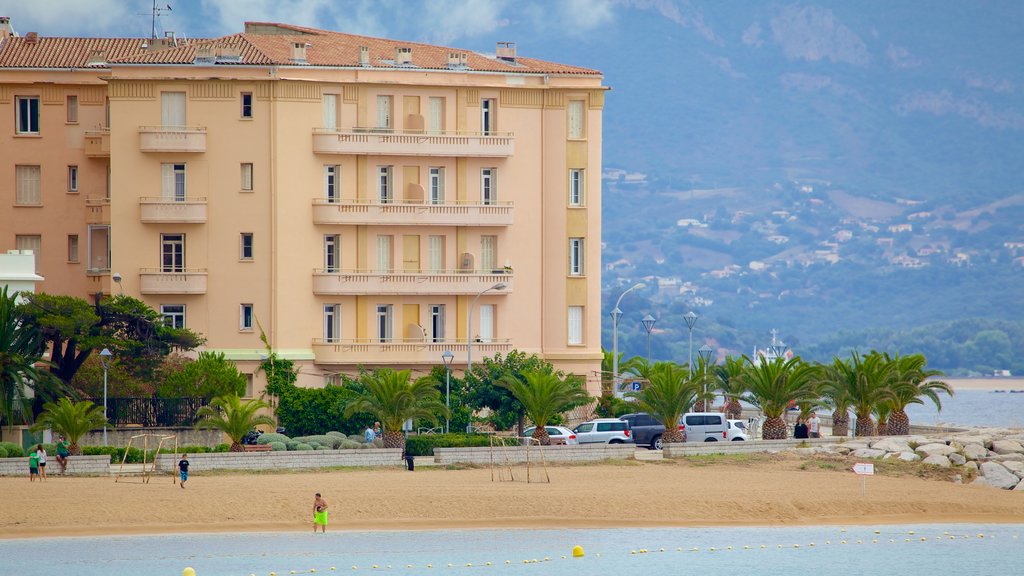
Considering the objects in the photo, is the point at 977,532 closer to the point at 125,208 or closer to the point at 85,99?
the point at 125,208

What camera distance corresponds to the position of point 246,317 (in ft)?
258

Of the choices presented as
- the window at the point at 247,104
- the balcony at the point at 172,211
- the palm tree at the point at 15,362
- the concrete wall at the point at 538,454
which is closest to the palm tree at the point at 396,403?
the concrete wall at the point at 538,454

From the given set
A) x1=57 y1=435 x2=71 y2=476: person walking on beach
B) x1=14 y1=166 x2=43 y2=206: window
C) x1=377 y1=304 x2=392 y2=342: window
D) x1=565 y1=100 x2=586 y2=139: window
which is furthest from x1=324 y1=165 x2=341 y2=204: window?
x1=57 y1=435 x2=71 y2=476: person walking on beach

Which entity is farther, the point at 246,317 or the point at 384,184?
the point at 384,184

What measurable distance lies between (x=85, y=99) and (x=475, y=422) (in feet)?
84.7

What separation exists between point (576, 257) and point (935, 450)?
837 inches

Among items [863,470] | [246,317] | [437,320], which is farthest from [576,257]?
[863,470]

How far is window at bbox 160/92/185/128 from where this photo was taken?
78.6 m

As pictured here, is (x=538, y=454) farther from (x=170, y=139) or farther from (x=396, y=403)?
(x=170, y=139)

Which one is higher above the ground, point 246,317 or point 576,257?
point 576,257

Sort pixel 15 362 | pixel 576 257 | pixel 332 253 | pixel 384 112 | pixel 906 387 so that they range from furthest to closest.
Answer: pixel 576 257, pixel 384 112, pixel 332 253, pixel 906 387, pixel 15 362

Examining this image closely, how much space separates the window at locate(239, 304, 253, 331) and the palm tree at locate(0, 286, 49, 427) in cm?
1438

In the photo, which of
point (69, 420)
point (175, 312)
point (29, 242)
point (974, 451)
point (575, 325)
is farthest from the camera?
point (29, 242)

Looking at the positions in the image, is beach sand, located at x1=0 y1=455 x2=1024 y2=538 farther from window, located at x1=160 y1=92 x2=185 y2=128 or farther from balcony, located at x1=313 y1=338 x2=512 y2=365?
window, located at x1=160 y1=92 x2=185 y2=128
